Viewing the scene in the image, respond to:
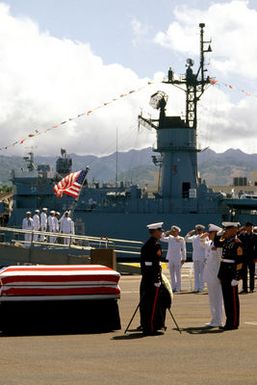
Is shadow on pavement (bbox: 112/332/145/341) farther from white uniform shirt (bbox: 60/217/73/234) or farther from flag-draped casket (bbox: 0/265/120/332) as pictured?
white uniform shirt (bbox: 60/217/73/234)

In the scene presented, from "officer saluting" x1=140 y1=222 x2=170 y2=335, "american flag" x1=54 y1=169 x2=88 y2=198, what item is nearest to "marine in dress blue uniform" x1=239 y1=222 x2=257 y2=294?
"officer saluting" x1=140 y1=222 x2=170 y2=335

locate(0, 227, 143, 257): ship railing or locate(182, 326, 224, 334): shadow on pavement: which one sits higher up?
locate(0, 227, 143, 257): ship railing

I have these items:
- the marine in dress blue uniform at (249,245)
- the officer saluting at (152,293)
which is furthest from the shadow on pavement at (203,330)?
the marine in dress blue uniform at (249,245)

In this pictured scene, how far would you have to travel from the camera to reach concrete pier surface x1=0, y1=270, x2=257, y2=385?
292 inches

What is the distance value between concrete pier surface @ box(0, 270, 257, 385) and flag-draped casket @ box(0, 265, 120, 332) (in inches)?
18.3

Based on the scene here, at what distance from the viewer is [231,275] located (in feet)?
36.6

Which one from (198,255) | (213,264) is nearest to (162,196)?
(198,255)

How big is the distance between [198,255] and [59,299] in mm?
8612

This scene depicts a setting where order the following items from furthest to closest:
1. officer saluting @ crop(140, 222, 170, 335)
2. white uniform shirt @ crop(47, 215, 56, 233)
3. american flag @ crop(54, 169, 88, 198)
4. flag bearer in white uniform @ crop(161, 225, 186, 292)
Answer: american flag @ crop(54, 169, 88, 198) → white uniform shirt @ crop(47, 215, 56, 233) → flag bearer in white uniform @ crop(161, 225, 186, 292) → officer saluting @ crop(140, 222, 170, 335)

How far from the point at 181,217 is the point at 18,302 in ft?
113

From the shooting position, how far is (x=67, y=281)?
1078 cm

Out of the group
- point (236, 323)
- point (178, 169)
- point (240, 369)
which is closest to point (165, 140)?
point (178, 169)

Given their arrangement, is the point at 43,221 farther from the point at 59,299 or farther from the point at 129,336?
the point at 129,336

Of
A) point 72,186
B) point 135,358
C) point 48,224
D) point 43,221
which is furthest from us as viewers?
point 72,186
